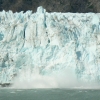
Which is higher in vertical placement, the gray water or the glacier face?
the glacier face

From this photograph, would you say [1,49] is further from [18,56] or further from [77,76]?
[77,76]

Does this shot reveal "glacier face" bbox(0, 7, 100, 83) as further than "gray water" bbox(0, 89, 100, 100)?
Yes

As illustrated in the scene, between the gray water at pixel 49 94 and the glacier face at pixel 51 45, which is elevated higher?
the glacier face at pixel 51 45

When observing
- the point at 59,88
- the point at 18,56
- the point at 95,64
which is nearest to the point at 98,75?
the point at 95,64

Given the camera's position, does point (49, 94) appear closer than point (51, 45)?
Yes

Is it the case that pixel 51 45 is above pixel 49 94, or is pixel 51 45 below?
above
